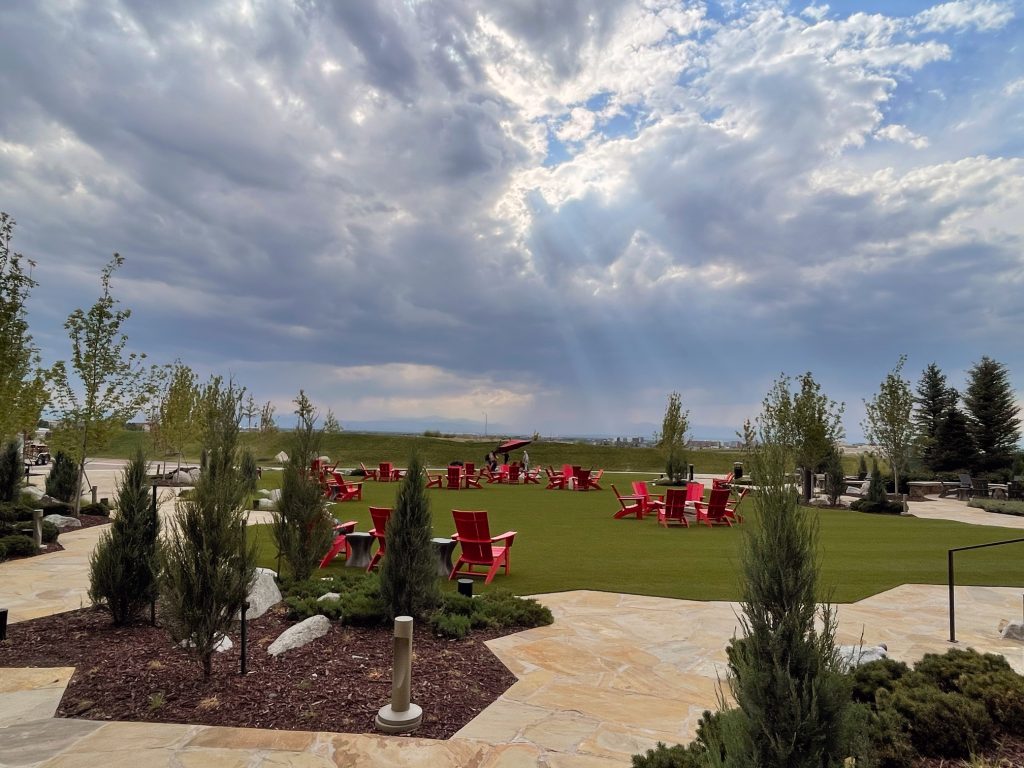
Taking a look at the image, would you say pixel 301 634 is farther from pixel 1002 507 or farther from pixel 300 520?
pixel 1002 507

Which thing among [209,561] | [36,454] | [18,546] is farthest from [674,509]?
[36,454]

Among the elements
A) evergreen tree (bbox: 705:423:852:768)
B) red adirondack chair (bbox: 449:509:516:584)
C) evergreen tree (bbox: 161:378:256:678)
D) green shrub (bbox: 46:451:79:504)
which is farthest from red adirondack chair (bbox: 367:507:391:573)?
green shrub (bbox: 46:451:79:504)

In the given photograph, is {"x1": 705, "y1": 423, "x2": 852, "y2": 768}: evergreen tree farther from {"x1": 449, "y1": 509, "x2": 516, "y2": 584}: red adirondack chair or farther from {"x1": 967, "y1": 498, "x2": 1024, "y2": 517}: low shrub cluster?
{"x1": 967, "y1": 498, "x2": 1024, "y2": 517}: low shrub cluster

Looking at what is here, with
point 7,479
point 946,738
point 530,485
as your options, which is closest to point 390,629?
point 946,738

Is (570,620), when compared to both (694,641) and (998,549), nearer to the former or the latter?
(694,641)

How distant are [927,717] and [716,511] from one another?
1196cm

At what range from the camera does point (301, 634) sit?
5223mm

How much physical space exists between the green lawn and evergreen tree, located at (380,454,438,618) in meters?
1.99

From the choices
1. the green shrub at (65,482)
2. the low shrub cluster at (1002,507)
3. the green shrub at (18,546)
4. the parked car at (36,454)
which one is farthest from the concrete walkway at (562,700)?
the parked car at (36,454)

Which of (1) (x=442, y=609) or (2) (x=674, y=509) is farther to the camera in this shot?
(2) (x=674, y=509)

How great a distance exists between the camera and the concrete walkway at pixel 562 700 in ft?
11.1

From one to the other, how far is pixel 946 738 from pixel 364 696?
347cm

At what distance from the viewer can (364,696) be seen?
4.20 metres

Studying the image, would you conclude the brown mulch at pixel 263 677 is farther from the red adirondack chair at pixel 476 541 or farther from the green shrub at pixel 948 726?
the green shrub at pixel 948 726
